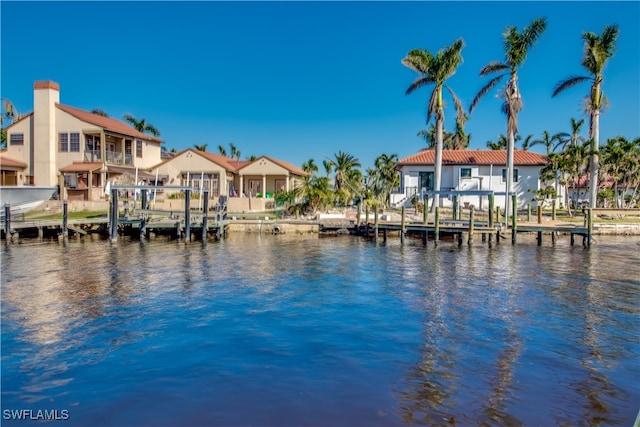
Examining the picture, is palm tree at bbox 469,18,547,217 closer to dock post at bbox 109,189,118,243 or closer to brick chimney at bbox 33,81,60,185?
dock post at bbox 109,189,118,243

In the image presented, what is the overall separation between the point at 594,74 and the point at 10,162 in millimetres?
53538

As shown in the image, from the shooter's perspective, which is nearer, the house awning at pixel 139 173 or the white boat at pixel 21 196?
the white boat at pixel 21 196

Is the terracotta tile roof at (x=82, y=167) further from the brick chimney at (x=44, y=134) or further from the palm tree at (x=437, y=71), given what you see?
the palm tree at (x=437, y=71)

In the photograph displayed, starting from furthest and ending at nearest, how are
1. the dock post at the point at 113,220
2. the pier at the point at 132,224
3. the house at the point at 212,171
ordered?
the house at the point at 212,171 → the pier at the point at 132,224 → the dock post at the point at 113,220

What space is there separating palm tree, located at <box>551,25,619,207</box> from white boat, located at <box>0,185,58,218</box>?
144 ft

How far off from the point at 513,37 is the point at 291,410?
39.9 meters

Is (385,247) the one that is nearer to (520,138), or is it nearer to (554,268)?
(554,268)

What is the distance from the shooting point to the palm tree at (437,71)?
134 ft

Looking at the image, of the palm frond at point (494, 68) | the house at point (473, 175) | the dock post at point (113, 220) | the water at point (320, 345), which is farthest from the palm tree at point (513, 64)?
the dock post at point (113, 220)

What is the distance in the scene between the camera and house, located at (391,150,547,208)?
165 ft

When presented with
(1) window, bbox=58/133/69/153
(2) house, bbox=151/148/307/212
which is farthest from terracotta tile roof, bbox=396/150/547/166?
(1) window, bbox=58/133/69/153

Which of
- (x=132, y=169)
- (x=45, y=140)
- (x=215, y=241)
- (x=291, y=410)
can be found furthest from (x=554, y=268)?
(x=45, y=140)

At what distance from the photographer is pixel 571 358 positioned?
10.9 m

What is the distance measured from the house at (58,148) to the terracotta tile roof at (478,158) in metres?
28.5
